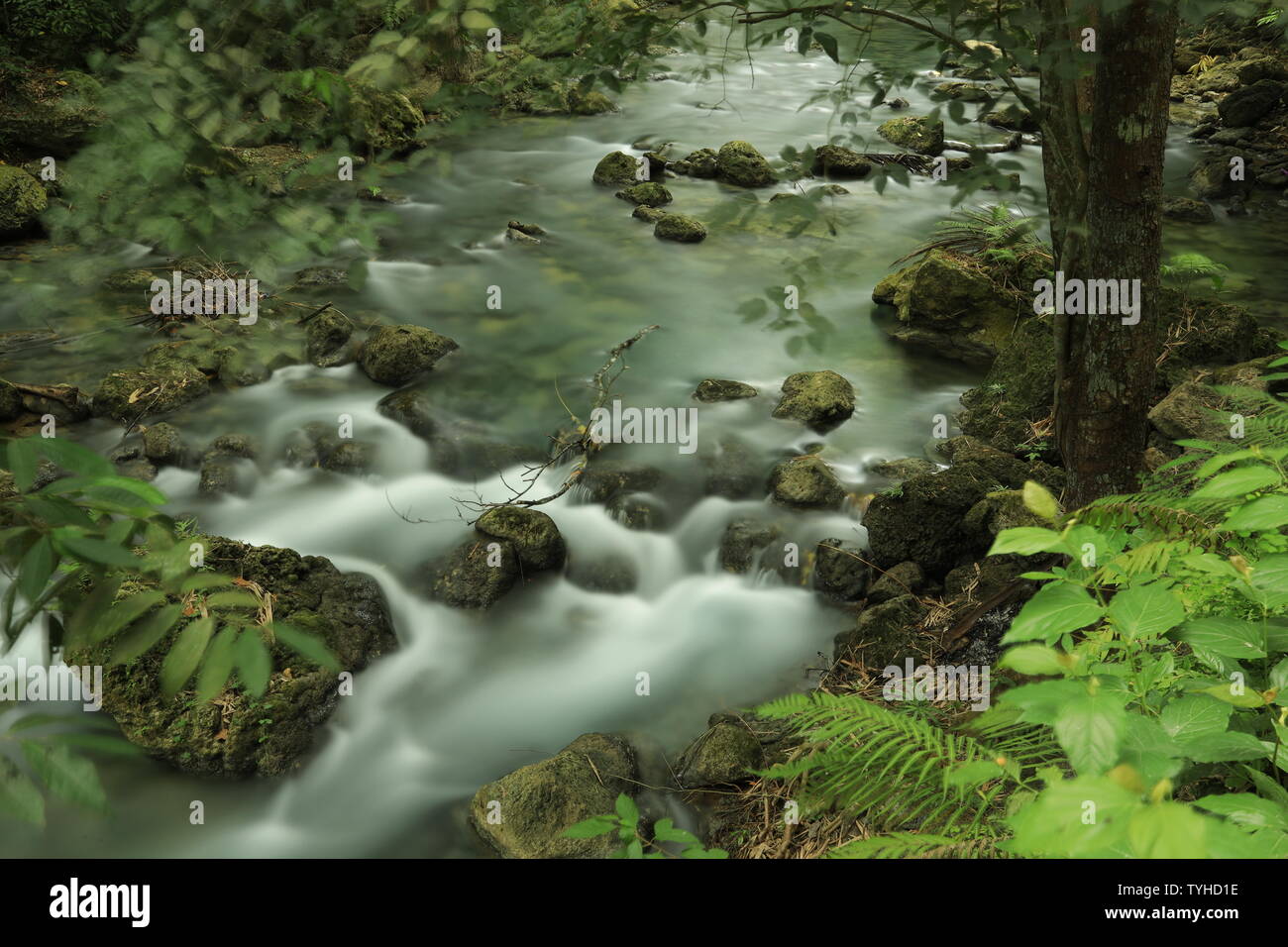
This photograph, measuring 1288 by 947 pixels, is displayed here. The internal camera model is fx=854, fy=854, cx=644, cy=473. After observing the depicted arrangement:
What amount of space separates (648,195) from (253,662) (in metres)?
11.1

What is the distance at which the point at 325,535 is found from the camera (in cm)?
619

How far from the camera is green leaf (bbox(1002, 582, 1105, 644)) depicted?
1.46m

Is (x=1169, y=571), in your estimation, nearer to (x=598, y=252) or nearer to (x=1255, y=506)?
(x=1255, y=506)

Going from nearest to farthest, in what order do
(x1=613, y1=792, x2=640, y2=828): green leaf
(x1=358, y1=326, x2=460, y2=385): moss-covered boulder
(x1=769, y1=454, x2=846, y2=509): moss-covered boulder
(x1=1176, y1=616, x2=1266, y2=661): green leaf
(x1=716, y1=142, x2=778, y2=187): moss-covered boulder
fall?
(x1=1176, y1=616, x2=1266, y2=661): green leaf → (x1=613, y1=792, x2=640, y2=828): green leaf → (x1=769, y1=454, x2=846, y2=509): moss-covered boulder → (x1=358, y1=326, x2=460, y2=385): moss-covered boulder → (x1=716, y1=142, x2=778, y2=187): moss-covered boulder

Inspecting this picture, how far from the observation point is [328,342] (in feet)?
26.4

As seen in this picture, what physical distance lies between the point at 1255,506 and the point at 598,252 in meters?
9.34

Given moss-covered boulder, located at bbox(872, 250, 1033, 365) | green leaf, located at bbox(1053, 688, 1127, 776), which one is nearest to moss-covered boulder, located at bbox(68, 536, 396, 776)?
green leaf, located at bbox(1053, 688, 1127, 776)

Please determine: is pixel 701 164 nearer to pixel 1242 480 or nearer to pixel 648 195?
pixel 648 195

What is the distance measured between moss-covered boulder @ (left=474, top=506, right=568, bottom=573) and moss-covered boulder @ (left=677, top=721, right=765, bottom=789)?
1.94 m

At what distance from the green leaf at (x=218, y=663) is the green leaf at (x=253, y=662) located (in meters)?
0.01

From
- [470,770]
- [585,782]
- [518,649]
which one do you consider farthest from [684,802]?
[518,649]

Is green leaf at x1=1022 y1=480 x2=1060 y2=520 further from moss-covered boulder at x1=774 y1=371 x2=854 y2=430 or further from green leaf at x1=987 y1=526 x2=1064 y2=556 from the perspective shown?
moss-covered boulder at x1=774 y1=371 x2=854 y2=430

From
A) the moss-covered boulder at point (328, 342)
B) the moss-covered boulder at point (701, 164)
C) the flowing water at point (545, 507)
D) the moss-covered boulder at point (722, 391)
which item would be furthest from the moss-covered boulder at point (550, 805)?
the moss-covered boulder at point (701, 164)

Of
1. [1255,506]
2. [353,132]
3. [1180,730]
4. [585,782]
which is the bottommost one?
[585,782]
